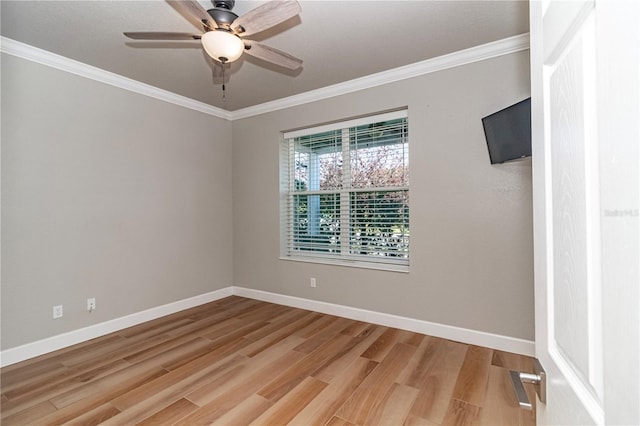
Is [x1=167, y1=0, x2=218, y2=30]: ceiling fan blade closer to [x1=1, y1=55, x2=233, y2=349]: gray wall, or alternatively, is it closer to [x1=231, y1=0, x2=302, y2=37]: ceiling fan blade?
[x1=231, y1=0, x2=302, y2=37]: ceiling fan blade

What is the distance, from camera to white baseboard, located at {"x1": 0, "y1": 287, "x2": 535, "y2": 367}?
2516mm

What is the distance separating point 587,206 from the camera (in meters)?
0.50

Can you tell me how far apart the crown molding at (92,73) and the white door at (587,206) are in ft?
11.8

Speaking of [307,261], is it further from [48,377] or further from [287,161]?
[48,377]

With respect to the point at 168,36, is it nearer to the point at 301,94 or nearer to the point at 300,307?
the point at 301,94

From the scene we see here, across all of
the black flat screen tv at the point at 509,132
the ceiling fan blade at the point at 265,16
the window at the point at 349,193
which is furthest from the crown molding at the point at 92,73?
the black flat screen tv at the point at 509,132

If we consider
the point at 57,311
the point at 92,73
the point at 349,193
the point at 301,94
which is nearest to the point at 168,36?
the point at 92,73

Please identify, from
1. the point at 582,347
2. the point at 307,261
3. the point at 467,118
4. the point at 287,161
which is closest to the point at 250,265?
the point at 307,261

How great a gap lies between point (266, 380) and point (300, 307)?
1564 mm

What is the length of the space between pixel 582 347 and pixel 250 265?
3969mm

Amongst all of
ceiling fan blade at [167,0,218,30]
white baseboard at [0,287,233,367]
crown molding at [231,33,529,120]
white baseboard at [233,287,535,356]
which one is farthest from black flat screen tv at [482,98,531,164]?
white baseboard at [0,287,233,367]

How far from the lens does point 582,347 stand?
1.74 feet

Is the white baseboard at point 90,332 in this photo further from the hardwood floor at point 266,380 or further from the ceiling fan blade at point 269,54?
the ceiling fan blade at point 269,54

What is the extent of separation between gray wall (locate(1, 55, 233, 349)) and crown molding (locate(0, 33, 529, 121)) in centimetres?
8
